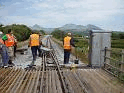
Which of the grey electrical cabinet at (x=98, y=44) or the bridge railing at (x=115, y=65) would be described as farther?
the grey electrical cabinet at (x=98, y=44)

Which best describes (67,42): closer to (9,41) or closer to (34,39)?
(34,39)

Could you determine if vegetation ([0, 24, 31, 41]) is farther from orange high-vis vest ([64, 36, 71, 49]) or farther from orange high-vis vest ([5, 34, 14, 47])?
orange high-vis vest ([64, 36, 71, 49])

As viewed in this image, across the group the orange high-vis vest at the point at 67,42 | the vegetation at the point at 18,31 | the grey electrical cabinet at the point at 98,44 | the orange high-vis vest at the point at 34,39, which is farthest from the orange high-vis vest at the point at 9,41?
the vegetation at the point at 18,31

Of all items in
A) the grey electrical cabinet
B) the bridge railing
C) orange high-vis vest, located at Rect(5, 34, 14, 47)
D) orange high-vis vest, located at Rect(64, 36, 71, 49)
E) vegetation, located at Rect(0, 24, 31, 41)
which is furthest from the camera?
vegetation, located at Rect(0, 24, 31, 41)

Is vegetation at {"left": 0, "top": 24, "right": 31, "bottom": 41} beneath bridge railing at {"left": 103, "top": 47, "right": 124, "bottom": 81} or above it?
above

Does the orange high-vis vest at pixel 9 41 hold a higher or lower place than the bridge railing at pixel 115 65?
higher

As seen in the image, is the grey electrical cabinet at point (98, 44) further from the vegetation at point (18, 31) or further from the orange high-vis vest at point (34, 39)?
the vegetation at point (18, 31)

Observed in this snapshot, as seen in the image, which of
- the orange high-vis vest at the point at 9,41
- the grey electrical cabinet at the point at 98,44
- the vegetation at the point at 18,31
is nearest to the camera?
the grey electrical cabinet at the point at 98,44

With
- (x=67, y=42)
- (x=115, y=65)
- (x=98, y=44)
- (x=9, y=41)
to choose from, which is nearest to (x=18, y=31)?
(x=9, y=41)

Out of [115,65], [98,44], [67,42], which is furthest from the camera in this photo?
[67,42]

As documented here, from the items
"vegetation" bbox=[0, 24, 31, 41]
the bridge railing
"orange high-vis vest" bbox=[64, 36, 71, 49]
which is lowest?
the bridge railing

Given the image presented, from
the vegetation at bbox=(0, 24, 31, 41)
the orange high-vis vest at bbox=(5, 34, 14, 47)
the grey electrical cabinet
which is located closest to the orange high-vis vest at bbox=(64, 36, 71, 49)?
the grey electrical cabinet

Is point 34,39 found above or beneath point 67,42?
above

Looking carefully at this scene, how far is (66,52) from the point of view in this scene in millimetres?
9023
